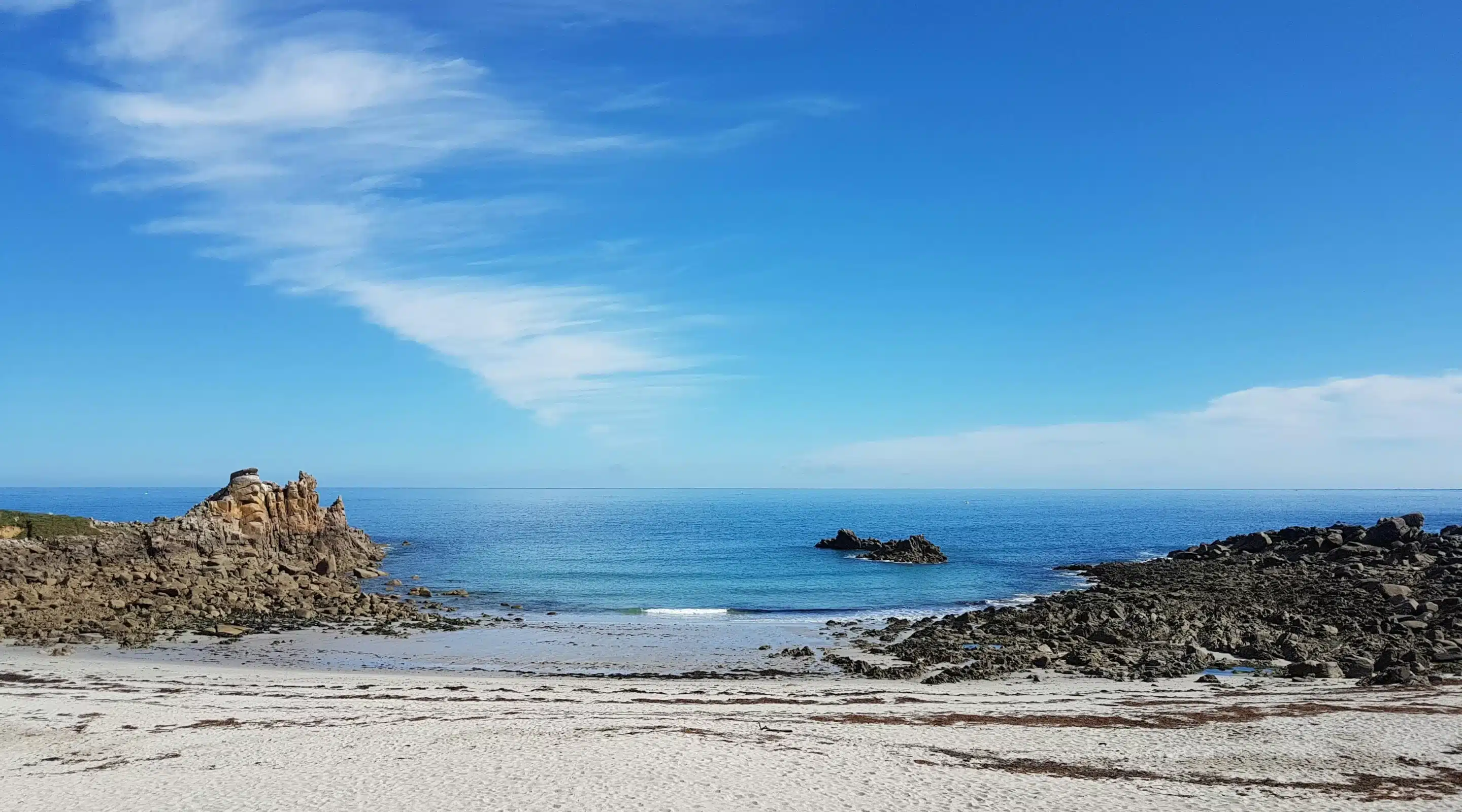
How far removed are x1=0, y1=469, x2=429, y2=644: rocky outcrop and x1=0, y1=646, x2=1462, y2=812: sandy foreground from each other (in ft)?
36.6

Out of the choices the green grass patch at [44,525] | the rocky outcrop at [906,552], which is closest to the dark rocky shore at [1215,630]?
the rocky outcrop at [906,552]

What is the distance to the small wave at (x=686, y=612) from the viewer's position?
4388 cm

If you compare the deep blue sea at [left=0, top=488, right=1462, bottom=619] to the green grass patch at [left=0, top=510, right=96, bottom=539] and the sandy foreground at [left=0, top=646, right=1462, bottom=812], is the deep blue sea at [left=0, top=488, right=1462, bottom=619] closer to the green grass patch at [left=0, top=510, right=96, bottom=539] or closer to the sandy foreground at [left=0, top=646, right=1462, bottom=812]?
the green grass patch at [left=0, top=510, right=96, bottom=539]

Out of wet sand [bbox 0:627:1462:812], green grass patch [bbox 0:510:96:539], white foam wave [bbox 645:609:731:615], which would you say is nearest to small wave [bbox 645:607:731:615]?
white foam wave [bbox 645:609:731:615]

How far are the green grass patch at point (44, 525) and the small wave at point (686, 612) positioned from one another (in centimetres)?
2825

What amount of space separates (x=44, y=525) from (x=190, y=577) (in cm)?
842

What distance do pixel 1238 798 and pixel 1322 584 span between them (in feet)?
124

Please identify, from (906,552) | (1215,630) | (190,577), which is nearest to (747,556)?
(906,552)

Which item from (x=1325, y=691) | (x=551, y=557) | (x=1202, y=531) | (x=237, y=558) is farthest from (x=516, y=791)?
(x=1202, y=531)

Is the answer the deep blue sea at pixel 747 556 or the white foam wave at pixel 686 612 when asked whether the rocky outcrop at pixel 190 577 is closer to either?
the deep blue sea at pixel 747 556

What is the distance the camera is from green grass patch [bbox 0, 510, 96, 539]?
42.0 metres

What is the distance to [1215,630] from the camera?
3144 cm

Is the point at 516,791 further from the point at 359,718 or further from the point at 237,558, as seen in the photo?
the point at 237,558

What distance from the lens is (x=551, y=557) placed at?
71.8 m
